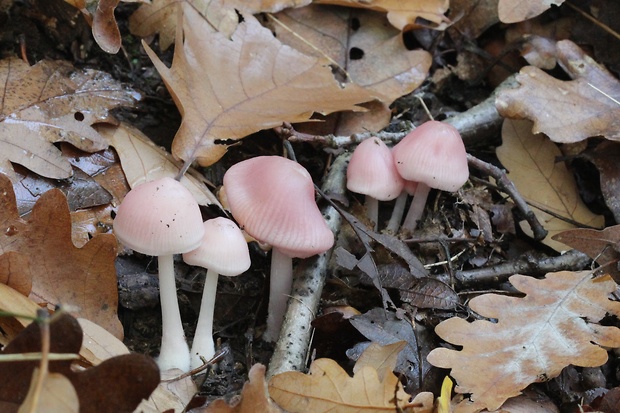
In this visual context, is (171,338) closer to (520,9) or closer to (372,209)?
(372,209)

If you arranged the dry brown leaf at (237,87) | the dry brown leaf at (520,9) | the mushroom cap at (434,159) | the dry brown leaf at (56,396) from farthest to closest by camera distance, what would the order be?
1. the dry brown leaf at (520,9)
2. the dry brown leaf at (237,87)
3. the mushroom cap at (434,159)
4. the dry brown leaf at (56,396)

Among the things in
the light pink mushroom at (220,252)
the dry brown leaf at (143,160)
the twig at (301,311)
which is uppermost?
the light pink mushroom at (220,252)

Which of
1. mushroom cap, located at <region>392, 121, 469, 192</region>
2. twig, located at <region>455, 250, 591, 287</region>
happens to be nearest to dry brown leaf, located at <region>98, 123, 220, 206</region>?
mushroom cap, located at <region>392, 121, 469, 192</region>

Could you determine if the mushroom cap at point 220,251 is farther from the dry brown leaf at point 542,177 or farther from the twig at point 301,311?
the dry brown leaf at point 542,177

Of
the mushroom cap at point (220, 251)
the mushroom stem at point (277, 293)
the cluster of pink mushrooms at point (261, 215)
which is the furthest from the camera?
the mushroom stem at point (277, 293)

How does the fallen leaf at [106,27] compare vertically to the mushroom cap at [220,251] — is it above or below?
above

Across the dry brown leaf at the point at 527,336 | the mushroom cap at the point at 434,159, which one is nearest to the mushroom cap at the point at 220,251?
the dry brown leaf at the point at 527,336

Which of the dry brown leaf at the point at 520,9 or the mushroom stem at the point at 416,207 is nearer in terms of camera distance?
the mushroom stem at the point at 416,207

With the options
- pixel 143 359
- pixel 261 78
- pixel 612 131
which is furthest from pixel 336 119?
pixel 143 359
